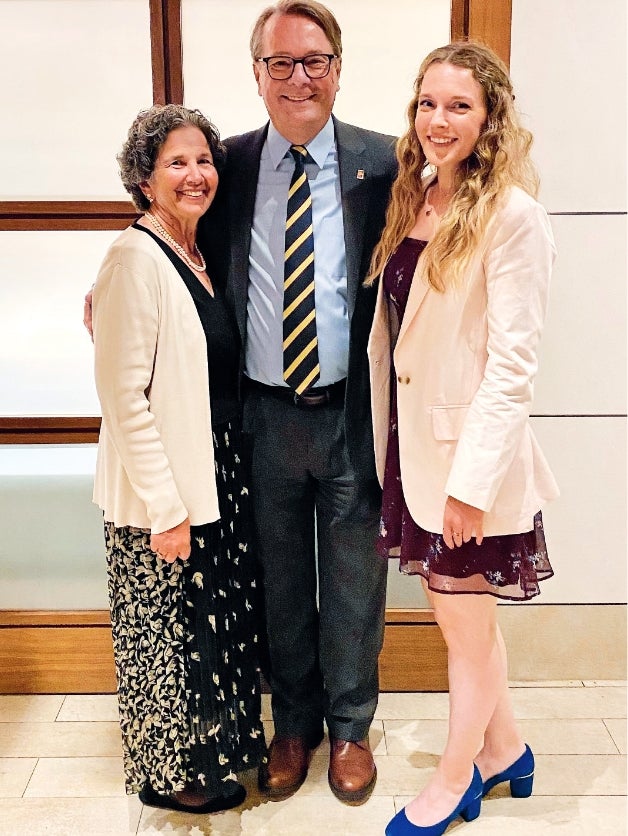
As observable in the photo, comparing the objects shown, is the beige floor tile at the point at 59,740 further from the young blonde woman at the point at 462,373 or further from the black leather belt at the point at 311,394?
the black leather belt at the point at 311,394

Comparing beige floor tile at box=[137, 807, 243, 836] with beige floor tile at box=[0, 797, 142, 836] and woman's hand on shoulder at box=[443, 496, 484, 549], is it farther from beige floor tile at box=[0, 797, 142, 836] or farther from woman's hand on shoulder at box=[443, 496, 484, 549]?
woman's hand on shoulder at box=[443, 496, 484, 549]

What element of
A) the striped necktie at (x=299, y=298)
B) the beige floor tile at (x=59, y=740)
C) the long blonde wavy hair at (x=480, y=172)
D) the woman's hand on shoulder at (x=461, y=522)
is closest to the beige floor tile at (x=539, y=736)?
the beige floor tile at (x=59, y=740)

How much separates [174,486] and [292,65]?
3.27 ft

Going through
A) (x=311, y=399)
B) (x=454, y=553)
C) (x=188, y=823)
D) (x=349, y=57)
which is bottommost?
(x=188, y=823)

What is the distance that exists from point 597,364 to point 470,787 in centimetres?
124

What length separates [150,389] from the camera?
1917 millimetres

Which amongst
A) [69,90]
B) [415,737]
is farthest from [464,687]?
[69,90]

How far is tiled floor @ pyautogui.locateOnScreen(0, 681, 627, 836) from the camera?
7.14ft

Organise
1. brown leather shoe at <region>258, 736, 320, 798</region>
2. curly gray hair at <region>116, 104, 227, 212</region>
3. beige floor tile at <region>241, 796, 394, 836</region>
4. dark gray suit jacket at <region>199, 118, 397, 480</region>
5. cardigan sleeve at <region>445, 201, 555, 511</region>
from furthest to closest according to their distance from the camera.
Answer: brown leather shoe at <region>258, 736, 320, 798</region>
beige floor tile at <region>241, 796, 394, 836</region>
dark gray suit jacket at <region>199, 118, 397, 480</region>
curly gray hair at <region>116, 104, 227, 212</region>
cardigan sleeve at <region>445, 201, 555, 511</region>

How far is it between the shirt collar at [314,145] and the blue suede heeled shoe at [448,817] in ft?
5.10

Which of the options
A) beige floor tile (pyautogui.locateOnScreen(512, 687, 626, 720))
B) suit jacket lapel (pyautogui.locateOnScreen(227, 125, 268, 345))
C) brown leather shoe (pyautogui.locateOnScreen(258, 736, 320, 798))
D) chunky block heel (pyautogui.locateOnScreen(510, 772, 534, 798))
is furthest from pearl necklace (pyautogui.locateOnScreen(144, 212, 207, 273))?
beige floor tile (pyautogui.locateOnScreen(512, 687, 626, 720))

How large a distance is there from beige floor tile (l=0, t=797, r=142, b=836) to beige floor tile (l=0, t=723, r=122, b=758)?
8.0 inches

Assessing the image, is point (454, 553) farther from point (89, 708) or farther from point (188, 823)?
point (89, 708)

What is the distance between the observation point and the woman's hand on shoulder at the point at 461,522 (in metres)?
1.81
